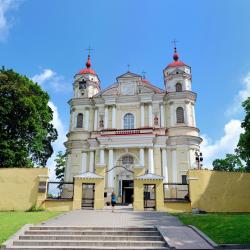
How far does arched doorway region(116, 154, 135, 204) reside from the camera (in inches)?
1119

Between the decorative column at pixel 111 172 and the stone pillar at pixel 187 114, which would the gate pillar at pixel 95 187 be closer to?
the decorative column at pixel 111 172

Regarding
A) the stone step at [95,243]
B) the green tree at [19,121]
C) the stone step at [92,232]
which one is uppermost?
the green tree at [19,121]

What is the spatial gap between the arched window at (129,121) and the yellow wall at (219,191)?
46.4ft

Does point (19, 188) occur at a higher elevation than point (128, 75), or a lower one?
lower

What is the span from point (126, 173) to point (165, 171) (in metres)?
4.05

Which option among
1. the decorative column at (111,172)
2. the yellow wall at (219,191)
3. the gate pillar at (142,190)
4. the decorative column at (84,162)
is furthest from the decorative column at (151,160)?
the yellow wall at (219,191)

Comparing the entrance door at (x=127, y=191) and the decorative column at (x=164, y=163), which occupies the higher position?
the decorative column at (x=164, y=163)

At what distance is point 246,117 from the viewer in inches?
925

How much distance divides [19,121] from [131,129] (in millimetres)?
11321

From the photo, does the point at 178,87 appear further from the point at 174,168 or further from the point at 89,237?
the point at 89,237

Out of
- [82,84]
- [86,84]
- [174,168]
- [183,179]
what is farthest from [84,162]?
[183,179]

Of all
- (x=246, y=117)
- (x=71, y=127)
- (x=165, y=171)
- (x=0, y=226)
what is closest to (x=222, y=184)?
(x=246, y=117)

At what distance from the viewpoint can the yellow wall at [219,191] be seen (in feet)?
63.3

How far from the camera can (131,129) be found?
30391 mm
